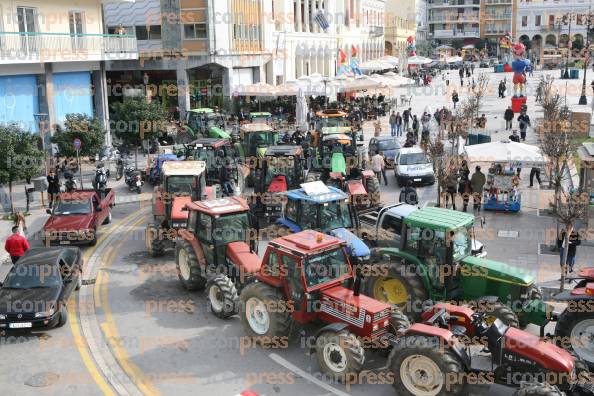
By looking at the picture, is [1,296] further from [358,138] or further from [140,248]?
[358,138]

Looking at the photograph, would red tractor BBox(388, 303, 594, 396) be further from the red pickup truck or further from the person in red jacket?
the red pickup truck

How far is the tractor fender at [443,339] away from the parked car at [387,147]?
19152mm

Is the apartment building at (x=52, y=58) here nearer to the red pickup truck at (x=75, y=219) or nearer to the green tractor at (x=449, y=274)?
the red pickup truck at (x=75, y=219)

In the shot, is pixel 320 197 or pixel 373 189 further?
pixel 373 189

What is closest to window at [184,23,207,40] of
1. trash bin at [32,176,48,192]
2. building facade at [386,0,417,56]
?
trash bin at [32,176,48,192]

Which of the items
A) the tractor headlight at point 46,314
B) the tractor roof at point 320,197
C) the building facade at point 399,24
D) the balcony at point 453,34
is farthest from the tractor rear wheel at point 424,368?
the balcony at point 453,34

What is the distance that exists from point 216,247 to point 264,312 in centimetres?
282

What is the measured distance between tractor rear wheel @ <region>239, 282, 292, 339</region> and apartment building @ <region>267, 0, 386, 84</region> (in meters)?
40.7

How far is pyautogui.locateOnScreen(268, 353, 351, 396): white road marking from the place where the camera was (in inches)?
412

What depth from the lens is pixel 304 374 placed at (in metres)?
11.0

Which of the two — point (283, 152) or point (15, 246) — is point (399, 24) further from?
point (15, 246)

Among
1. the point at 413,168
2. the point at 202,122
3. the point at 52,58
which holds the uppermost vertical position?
the point at 52,58

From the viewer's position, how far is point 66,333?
12.9 m

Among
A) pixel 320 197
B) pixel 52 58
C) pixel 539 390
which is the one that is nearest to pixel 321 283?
pixel 539 390
